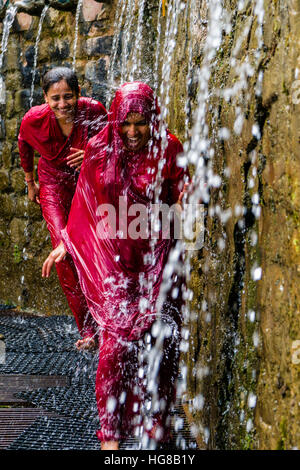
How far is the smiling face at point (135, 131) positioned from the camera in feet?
8.95

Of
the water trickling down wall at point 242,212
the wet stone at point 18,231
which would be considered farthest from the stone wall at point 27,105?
the water trickling down wall at point 242,212

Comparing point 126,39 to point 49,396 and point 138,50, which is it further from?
point 49,396

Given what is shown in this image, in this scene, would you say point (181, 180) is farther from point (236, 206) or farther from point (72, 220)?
point (236, 206)

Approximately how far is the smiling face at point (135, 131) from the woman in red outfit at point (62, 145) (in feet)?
4.61

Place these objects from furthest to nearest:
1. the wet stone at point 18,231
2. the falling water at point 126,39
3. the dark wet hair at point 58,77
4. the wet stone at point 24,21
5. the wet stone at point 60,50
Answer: the wet stone at point 18,231, the wet stone at point 24,21, the wet stone at point 60,50, the falling water at point 126,39, the dark wet hair at point 58,77

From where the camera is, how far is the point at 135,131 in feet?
8.98

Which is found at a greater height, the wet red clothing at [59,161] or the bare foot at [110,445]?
the wet red clothing at [59,161]

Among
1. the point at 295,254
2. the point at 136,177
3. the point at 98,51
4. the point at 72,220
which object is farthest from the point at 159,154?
the point at 98,51

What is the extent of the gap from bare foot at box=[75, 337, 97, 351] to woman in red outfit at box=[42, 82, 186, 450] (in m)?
1.43

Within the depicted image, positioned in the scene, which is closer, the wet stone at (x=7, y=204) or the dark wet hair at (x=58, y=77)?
the dark wet hair at (x=58, y=77)

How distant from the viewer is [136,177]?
9.25 feet

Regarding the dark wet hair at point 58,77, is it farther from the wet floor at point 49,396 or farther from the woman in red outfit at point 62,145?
the wet floor at point 49,396

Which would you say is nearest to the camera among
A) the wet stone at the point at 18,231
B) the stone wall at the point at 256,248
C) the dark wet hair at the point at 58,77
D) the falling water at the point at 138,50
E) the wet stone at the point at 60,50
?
the stone wall at the point at 256,248

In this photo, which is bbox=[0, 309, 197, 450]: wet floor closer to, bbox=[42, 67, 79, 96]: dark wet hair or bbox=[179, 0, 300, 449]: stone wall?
bbox=[179, 0, 300, 449]: stone wall
